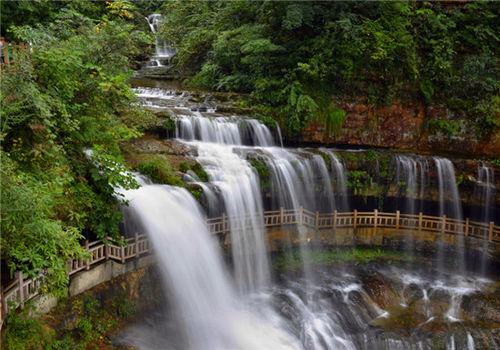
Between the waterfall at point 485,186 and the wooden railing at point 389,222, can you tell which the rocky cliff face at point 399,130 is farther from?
the wooden railing at point 389,222

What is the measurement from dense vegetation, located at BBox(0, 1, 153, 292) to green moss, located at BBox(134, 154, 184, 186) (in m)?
1.71

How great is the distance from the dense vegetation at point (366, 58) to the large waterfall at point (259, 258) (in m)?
2.95

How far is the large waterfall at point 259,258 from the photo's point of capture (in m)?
15.4

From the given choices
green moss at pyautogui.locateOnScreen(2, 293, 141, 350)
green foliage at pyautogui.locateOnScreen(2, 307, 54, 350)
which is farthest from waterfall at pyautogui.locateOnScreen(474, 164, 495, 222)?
green foliage at pyautogui.locateOnScreen(2, 307, 54, 350)

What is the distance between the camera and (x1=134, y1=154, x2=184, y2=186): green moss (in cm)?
1706

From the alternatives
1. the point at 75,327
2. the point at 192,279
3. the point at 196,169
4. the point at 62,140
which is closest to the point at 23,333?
the point at 75,327

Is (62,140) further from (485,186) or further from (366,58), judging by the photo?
→ (485,186)

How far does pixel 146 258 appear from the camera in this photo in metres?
15.5

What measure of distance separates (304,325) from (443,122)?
14.3 m

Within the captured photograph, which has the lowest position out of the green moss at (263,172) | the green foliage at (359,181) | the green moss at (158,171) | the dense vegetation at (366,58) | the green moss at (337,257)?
the green moss at (337,257)

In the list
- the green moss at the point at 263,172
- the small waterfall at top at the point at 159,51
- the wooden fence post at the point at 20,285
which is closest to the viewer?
the wooden fence post at the point at 20,285

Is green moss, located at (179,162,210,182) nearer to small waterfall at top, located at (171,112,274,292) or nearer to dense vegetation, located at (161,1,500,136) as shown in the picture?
small waterfall at top, located at (171,112,274,292)

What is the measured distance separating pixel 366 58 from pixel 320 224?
373 inches

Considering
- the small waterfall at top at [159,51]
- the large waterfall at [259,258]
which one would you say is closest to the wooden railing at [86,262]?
the large waterfall at [259,258]
